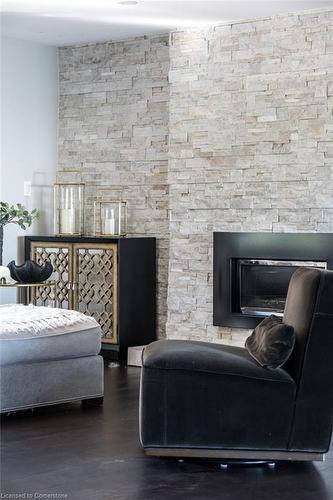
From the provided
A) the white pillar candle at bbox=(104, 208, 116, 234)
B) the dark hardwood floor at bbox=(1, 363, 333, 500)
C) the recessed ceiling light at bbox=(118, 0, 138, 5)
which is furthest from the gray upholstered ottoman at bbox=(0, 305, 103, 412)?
the recessed ceiling light at bbox=(118, 0, 138, 5)

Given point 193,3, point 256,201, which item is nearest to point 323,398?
point 256,201

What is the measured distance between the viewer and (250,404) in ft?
14.3

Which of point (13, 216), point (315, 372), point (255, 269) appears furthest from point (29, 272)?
point (315, 372)

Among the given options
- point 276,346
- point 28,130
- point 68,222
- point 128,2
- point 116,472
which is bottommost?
point 116,472

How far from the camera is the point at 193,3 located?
6.62 metres

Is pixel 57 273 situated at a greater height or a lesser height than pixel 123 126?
lesser

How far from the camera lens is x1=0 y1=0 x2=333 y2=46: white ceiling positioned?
261 inches

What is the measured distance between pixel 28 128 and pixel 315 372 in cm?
464

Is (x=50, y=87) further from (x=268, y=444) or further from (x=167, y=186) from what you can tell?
(x=268, y=444)

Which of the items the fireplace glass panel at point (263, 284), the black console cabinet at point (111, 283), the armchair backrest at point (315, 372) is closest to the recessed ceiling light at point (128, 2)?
the black console cabinet at point (111, 283)

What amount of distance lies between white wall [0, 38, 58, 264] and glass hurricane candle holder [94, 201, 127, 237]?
0.57 metres

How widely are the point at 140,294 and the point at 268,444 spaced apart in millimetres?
3415

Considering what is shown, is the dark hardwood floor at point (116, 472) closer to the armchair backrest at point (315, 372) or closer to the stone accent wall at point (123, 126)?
the armchair backrest at point (315, 372)

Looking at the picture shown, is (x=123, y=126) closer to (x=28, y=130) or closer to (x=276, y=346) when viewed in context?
(x=28, y=130)
